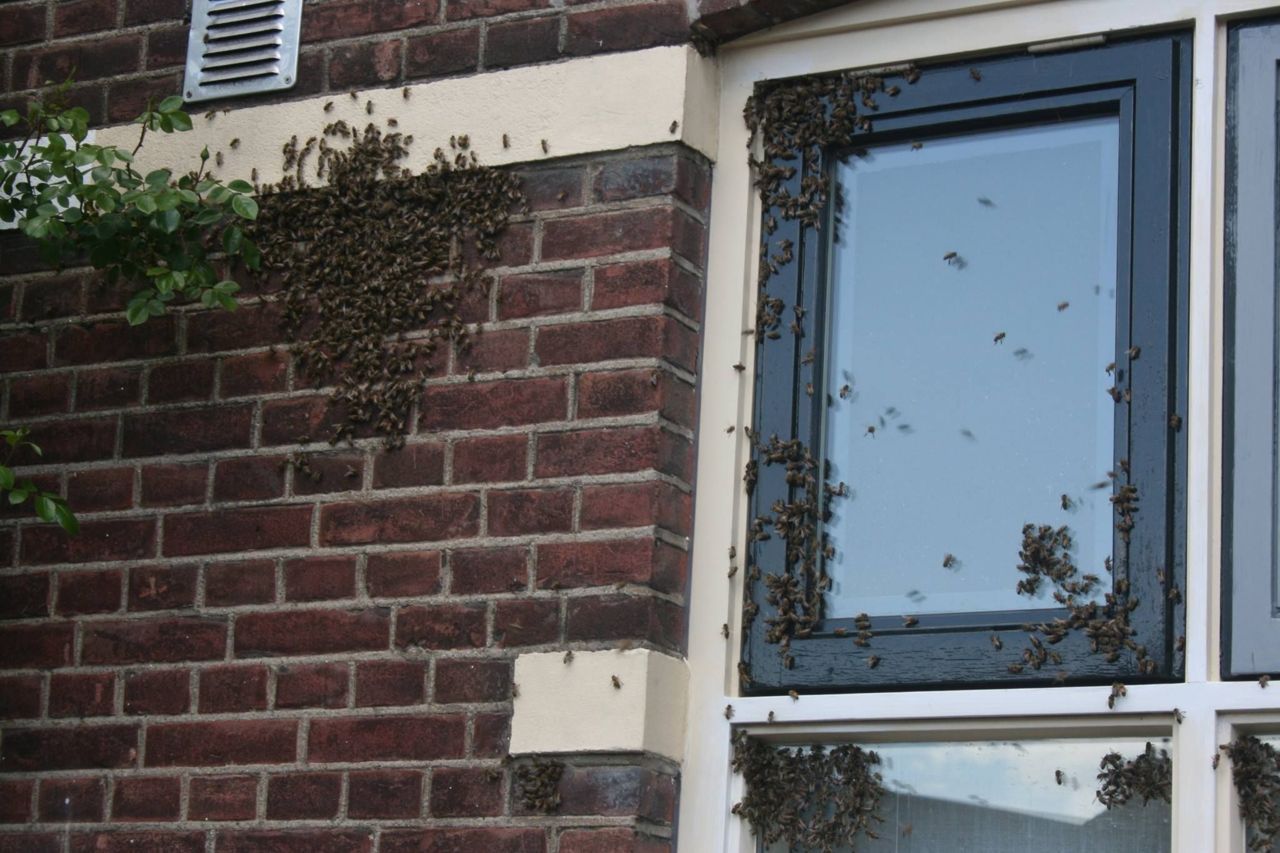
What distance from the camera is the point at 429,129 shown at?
4.02m

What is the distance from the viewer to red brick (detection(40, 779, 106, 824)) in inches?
155

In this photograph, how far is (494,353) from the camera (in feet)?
12.6

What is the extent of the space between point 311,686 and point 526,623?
46 cm

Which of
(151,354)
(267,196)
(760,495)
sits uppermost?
(267,196)

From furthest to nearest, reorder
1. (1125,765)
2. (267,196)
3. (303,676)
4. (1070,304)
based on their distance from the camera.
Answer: (267,196) → (303,676) → (1070,304) → (1125,765)

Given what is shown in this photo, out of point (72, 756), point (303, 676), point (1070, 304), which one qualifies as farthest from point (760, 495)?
point (72, 756)

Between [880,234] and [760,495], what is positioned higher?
[880,234]

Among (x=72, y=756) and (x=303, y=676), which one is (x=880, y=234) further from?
(x=72, y=756)

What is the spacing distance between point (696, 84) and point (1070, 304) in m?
0.85

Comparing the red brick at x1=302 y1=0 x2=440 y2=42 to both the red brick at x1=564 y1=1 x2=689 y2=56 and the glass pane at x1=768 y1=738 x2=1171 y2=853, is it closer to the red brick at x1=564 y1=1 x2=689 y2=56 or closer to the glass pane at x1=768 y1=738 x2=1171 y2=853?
the red brick at x1=564 y1=1 x2=689 y2=56

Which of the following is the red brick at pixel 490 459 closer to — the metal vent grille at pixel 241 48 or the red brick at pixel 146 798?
the red brick at pixel 146 798

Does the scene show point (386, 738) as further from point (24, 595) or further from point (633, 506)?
point (24, 595)

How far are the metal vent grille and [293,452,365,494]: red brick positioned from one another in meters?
0.84

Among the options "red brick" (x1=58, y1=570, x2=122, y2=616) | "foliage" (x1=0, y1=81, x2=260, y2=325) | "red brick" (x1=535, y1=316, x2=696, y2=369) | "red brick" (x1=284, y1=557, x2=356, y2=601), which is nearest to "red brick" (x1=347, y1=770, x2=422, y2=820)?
"red brick" (x1=284, y1=557, x2=356, y2=601)
